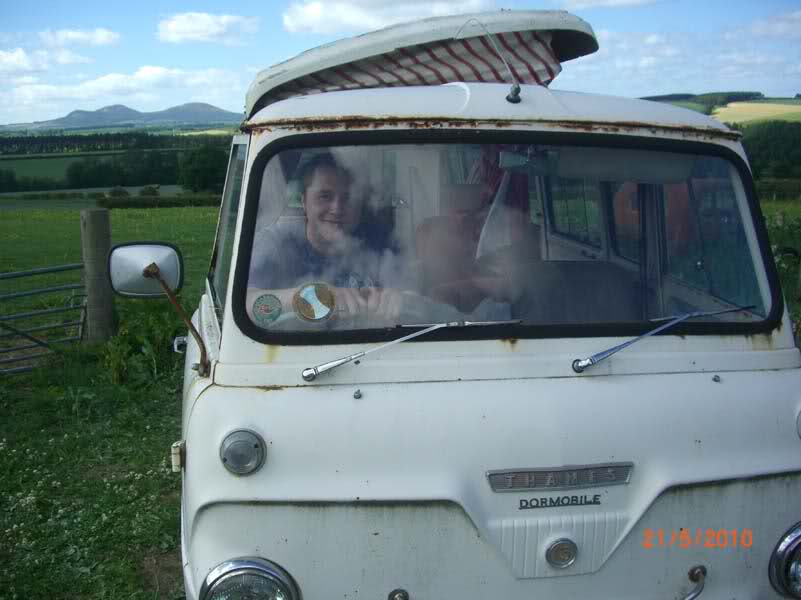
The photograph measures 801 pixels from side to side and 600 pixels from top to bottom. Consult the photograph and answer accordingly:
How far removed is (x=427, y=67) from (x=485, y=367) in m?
1.64

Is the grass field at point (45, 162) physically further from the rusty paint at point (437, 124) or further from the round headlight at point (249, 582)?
the round headlight at point (249, 582)

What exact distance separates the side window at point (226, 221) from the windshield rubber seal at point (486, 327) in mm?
561

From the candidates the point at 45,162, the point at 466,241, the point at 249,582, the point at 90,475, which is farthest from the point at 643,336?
the point at 45,162

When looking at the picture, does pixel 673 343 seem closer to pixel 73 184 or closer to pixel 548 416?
pixel 548 416

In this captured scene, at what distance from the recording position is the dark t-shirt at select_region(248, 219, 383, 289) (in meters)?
2.68

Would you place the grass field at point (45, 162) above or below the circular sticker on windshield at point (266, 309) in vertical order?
above

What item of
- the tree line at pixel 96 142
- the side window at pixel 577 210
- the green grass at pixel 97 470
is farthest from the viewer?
the tree line at pixel 96 142

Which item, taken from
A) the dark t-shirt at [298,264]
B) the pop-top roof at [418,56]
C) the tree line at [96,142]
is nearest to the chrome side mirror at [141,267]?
the dark t-shirt at [298,264]

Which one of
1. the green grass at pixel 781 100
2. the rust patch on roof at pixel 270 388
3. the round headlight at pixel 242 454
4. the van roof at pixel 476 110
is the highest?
the green grass at pixel 781 100

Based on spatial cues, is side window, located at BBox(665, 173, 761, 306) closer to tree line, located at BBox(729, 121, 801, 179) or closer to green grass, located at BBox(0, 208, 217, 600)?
green grass, located at BBox(0, 208, 217, 600)

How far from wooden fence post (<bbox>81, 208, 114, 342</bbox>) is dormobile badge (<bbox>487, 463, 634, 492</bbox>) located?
6753 millimetres

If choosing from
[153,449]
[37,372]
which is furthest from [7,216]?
[153,449]

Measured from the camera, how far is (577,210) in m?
3.47

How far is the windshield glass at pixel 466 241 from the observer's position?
268 cm
